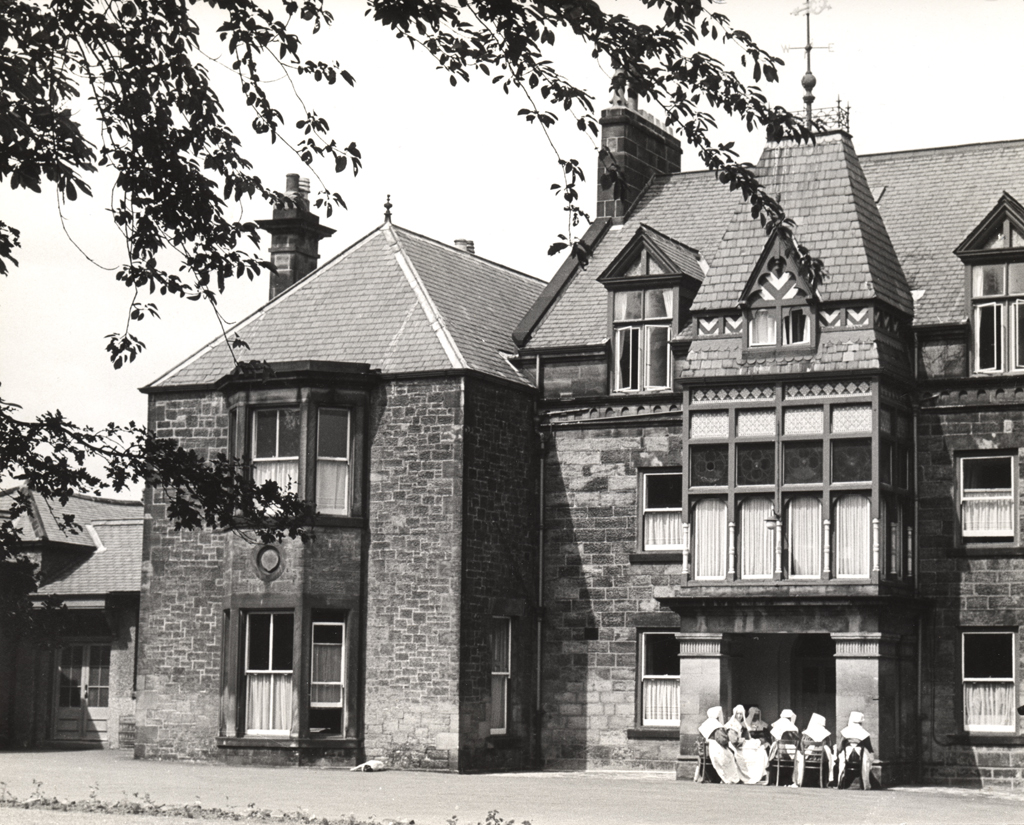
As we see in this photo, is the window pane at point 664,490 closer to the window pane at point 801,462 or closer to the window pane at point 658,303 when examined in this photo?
the window pane at point 801,462

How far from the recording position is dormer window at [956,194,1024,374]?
92.8 feet

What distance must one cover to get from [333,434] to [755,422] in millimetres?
7059

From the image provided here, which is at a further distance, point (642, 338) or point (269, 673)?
point (642, 338)

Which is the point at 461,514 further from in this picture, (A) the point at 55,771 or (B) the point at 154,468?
(B) the point at 154,468

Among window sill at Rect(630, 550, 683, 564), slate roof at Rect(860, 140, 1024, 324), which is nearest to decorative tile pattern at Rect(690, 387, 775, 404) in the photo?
window sill at Rect(630, 550, 683, 564)

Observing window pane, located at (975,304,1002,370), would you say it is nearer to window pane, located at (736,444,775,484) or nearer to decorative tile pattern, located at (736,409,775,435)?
decorative tile pattern, located at (736,409,775,435)

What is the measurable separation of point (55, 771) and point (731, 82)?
18030mm

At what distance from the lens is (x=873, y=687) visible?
88.2 ft

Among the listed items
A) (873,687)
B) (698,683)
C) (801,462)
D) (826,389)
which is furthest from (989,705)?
(826,389)

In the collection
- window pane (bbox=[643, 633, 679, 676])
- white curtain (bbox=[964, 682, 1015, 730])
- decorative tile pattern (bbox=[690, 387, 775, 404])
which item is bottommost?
white curtain (bbox=[964, 682, 1015, 730])

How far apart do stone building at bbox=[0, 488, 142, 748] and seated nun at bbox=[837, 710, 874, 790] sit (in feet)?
→ 53.9

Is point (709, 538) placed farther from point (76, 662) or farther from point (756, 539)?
point (76, 662)

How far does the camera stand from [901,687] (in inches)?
1086

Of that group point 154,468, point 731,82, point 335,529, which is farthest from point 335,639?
point 731,82
